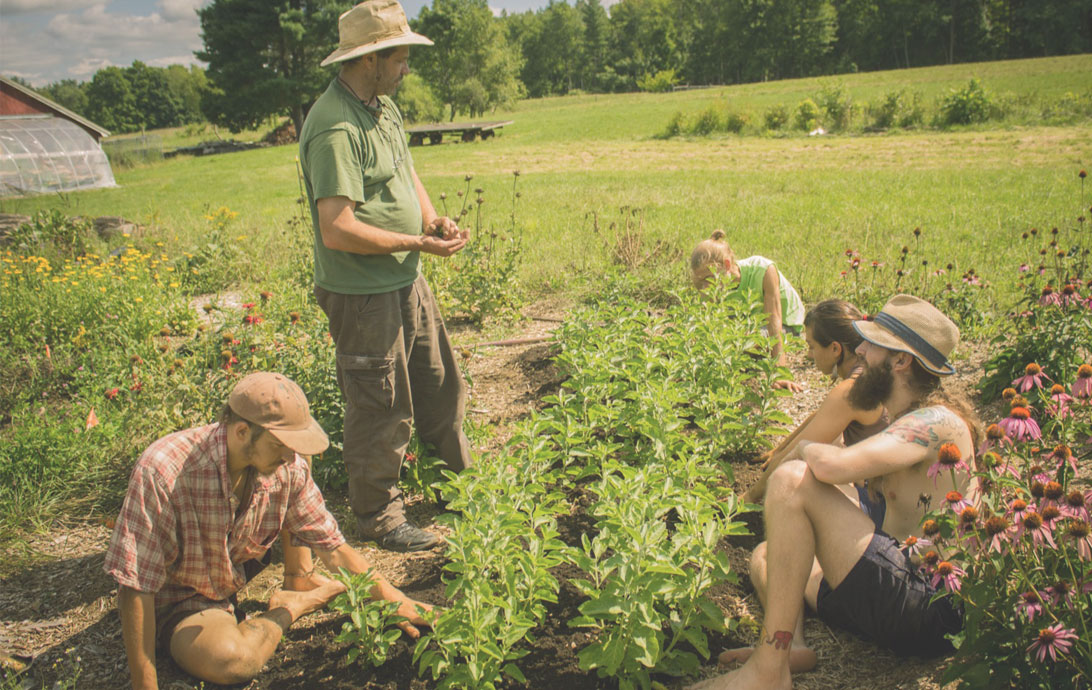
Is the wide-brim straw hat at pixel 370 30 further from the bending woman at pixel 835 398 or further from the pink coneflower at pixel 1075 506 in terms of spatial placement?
the pink coneflower at pixel 1075 506

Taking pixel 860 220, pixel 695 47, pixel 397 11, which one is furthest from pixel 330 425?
pixel 695 47

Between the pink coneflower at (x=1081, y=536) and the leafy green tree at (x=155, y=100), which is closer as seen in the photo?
the pink coneflower at (x=1081, y=536)

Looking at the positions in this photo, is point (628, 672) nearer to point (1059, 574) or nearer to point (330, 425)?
point (1059, 574)

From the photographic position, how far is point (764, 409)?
3596 mm

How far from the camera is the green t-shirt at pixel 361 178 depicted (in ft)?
9.09

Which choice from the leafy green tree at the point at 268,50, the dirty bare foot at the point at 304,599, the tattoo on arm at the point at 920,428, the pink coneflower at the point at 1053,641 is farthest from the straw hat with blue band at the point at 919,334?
the leafy green tree at the point at 268,50

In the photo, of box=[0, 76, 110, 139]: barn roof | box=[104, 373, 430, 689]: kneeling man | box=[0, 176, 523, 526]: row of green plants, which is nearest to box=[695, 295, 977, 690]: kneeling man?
box=[104, 373, 430, 689]: kneeling man

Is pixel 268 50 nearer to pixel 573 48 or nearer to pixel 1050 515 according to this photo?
pixel 1050 515

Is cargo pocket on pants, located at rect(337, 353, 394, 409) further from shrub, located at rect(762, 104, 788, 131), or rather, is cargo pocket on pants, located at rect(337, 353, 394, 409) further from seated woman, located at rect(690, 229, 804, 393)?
shrub, located at rect(762, 104, 788, 131)

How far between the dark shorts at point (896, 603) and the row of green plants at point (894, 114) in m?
20.6

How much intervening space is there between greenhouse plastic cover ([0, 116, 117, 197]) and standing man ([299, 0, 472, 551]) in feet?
66.5

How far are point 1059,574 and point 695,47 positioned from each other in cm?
8708

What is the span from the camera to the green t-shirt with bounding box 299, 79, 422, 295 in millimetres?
2770

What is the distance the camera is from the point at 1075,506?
1.67 metres
